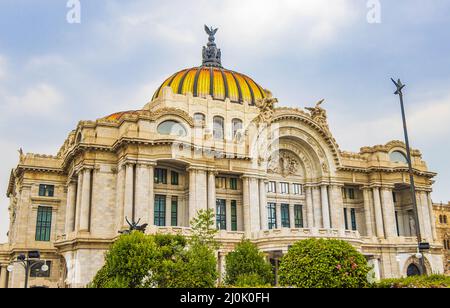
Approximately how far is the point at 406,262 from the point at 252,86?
3114 centimetres

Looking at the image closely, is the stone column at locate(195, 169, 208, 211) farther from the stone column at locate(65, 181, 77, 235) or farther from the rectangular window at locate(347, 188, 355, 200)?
the rectangular window at locate(347, 188, 355, 200)

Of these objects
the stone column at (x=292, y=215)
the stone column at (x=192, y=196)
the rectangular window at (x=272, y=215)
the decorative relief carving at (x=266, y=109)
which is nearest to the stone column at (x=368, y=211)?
the stone column at (x=292, y=215)

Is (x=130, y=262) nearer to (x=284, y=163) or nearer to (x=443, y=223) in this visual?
(x=284, y=163)

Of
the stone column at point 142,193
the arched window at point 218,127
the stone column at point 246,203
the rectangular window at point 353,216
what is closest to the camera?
the stone column at point 142,193

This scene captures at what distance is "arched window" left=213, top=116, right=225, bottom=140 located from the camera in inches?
2503

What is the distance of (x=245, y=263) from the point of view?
37.3m

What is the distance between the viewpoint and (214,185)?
48.7m

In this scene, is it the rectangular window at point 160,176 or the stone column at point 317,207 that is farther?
the stone column at point 317,207

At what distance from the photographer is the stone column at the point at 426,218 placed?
193 ft

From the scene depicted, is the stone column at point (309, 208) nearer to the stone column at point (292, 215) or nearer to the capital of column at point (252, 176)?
the stone column at point (292, 215)

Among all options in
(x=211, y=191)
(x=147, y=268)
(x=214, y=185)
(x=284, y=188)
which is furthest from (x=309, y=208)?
(x=147, y=268)

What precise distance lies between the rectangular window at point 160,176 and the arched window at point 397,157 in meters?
28.9
